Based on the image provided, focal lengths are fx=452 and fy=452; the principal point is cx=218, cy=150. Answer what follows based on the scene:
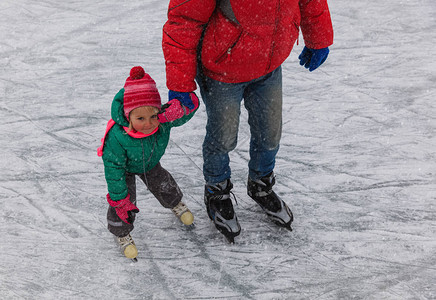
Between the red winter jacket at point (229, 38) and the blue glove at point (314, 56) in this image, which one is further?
the blue glove at point (314, 56)

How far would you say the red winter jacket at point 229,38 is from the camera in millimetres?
1853

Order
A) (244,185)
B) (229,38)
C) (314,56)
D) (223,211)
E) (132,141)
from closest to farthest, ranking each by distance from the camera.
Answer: (229,38)
(132,141)
(314,56)
(223,211)
(244,185)

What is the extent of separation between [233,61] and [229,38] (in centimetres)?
11

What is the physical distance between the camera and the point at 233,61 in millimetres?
1990

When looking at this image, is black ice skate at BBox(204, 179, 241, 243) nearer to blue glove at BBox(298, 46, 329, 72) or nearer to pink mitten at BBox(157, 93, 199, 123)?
pink mitten at BBox(157, 93, 199, 123)

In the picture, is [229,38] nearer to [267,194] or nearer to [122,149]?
[122,149]

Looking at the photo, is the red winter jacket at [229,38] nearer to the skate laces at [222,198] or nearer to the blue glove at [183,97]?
the blue glove at [183,97]

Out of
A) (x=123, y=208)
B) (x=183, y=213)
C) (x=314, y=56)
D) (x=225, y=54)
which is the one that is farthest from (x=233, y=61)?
(x=183, y=213)

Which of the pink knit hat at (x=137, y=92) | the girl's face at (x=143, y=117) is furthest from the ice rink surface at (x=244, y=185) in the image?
the pink knit hat at (x=137, y=92)

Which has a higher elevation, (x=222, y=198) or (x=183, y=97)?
(x=183, y=97)

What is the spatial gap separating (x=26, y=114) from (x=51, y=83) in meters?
0.56

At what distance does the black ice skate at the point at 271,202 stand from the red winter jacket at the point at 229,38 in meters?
0.79

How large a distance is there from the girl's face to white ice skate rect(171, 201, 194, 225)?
0.71m

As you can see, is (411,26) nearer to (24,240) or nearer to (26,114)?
(26,114)
